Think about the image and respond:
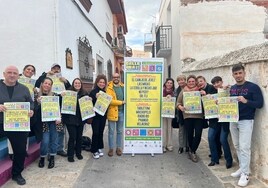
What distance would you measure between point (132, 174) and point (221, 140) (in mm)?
1749

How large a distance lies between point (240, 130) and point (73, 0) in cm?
619

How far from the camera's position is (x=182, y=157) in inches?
251

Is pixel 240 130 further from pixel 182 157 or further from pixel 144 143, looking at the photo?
pixel 144 143

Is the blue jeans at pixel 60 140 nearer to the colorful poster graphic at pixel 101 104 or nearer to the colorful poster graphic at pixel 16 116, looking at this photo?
the colorful poster graphic at pixel 101 104

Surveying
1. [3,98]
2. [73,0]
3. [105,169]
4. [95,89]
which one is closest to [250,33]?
[73,0]

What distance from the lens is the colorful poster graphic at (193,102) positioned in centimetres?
585

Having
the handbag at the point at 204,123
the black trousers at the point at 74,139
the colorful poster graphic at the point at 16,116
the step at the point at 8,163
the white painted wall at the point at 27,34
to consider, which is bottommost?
the step at the point at 8,163

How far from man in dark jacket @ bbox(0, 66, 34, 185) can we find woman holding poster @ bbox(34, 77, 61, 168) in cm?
51

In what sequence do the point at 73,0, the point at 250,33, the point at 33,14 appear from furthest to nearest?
the point at 250,33
the point at 73,0
the point at 33,14

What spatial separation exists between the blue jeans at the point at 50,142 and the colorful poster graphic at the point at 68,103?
1.16 feet

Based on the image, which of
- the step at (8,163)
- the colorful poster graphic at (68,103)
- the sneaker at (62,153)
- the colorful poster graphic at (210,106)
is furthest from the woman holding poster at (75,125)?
the colorful poster graphic at (210,106)

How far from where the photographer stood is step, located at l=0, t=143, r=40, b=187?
461 centimetres

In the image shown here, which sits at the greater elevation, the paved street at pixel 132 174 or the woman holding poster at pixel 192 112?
the woman holding poster at pixel 192 112

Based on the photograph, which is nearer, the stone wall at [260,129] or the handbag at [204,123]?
the stone wall at [260,129]
